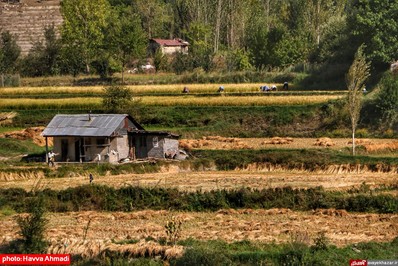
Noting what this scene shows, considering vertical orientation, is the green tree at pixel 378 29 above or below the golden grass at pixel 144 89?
above

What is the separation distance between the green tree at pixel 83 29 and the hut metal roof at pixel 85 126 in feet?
98.1

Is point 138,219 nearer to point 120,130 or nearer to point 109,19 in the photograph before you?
point 120,130

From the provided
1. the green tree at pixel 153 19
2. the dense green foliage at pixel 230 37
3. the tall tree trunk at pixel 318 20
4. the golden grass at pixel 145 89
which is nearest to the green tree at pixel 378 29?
the dense green foliage at pixel 230 37

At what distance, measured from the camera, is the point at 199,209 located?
1196 inches

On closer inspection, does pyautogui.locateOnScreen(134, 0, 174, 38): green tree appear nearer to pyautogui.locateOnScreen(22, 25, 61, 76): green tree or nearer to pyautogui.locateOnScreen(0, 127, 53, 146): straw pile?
pyautogui.locateOnScreen(22, 25, 61, 76): green tree

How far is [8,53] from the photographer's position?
7569cm

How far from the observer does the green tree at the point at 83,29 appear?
73000 millimetres

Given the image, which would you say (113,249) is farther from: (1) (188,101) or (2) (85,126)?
(1) (188,101)

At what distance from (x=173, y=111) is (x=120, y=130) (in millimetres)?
10513

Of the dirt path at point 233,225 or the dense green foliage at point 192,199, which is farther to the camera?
the dense green foliage at point 192,199

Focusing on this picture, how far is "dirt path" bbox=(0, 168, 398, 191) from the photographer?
32750 mm

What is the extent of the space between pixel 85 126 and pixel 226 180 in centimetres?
927

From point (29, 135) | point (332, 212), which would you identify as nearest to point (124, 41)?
point (29, 135)

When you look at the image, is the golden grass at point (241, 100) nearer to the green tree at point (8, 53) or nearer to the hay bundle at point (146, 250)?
the green tree at point (8, 53)
